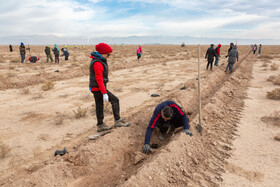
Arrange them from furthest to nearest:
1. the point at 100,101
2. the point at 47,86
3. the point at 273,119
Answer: the point at 47,86
the point at 273,119
the point at 100,101

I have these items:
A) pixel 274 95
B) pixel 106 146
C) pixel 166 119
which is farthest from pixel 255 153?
pixel 274 95

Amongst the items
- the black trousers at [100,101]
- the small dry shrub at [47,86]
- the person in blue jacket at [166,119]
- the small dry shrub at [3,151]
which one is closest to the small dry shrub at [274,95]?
the person in blue jacket at [166,119]

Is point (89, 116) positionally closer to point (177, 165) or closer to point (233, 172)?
point (177, 165)

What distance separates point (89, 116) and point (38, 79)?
20.9 feet

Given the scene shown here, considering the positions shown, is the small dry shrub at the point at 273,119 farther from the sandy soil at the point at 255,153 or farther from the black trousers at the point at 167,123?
the black trousers at the point at 167,123

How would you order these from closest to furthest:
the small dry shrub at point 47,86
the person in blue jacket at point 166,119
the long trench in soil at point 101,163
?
the long trench in soil at point 101,163 < the person in blue jacket at point 166,119 < the small dry shrub at point 47,86

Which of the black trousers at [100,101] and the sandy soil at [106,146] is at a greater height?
the black trousers at [100,101]

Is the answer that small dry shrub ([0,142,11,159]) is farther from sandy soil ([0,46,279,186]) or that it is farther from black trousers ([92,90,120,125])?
black trousers ([92,90,120,125])

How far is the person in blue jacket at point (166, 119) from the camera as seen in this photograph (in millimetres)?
3460

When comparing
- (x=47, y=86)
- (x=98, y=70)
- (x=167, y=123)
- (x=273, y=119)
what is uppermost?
(x=98, y=70)

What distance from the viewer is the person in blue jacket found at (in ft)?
11.4

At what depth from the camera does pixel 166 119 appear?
3531 millimetres

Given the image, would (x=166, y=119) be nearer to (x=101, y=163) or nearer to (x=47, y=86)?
(x=101, y=163)

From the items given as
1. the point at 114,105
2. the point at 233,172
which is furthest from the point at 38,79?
the point at 233,172
